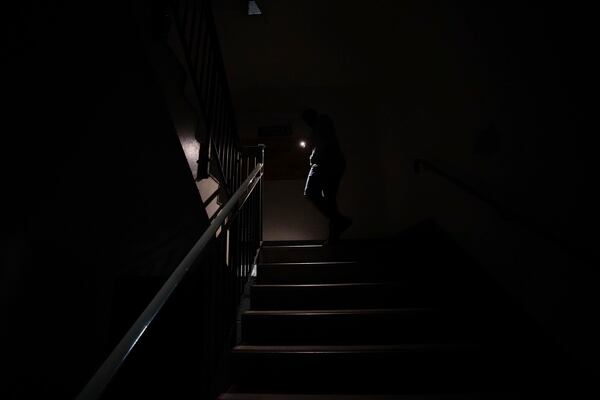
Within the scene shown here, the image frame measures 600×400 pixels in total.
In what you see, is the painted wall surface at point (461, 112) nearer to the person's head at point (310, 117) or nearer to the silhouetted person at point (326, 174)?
the silhouetted person at point (326, 174)

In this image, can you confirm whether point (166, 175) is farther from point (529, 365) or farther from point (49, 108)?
point (529, 365)

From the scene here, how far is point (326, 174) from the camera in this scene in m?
3.28

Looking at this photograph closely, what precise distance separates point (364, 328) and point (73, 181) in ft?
5.30

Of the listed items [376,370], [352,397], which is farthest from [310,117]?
[352,397]

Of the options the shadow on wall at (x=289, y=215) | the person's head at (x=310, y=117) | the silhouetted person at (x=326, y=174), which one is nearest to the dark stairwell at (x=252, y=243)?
the silhouetted person at (x=326, y=174)

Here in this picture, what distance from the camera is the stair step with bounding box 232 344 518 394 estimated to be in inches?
65.1

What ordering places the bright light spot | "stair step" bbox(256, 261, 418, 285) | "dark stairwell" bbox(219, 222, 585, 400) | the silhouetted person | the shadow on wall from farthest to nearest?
the shadow on wall, the bright light spot, the silhouetted person, "stair step" bbox(256, 261, 418, 285), "dark stairwell" bbox(219, 222, 585, 400)

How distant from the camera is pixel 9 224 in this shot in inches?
51.6

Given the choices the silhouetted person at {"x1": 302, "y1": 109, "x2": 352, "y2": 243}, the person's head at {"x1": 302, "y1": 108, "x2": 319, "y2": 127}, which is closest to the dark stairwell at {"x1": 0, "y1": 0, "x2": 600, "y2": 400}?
the silhouetted person at {"x1": 302, "y1": 109, "x2": 352, "y2": 243}

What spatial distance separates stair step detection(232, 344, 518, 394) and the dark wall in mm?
877

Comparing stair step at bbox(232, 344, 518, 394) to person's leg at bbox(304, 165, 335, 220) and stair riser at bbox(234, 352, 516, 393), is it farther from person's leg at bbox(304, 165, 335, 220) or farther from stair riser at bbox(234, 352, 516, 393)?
person's leg at bbox(304, 165, 335, 220)

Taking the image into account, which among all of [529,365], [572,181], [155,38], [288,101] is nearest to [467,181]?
[572,181]

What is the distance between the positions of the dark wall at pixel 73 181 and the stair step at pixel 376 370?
88 centimetres

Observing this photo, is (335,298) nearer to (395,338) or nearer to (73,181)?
(395,338)
